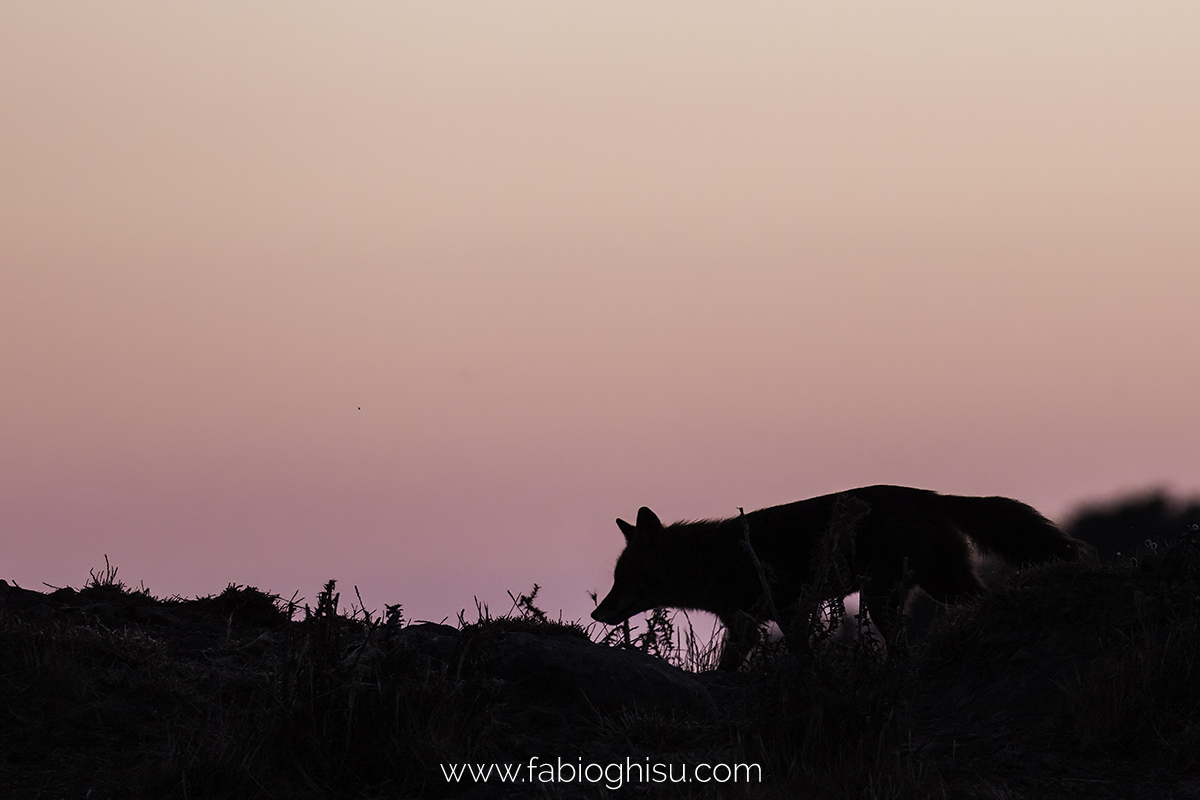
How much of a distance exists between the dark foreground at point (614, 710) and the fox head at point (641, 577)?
14.3ft

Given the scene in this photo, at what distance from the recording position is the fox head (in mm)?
11602

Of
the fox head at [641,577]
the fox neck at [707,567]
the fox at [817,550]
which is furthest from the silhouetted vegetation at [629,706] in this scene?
the fox head at [641,577]

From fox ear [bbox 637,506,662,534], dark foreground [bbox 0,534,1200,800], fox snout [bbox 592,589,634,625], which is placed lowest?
dark foreground [bbox 0,534,1200,800]

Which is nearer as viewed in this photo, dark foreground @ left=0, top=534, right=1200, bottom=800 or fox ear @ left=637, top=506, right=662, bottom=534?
dark foreground @ left=0, top=534, right=1200, bottom=800

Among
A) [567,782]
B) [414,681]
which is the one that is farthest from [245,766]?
[567,782]

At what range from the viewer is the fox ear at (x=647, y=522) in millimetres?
11594

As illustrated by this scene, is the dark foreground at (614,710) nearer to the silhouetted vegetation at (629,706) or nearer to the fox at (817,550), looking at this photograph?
the silhouetted vegetation at (629,706)

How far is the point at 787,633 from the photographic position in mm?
6238

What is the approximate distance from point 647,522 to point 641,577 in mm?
555

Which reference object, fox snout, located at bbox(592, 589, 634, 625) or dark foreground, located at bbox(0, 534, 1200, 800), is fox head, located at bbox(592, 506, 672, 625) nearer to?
fox snout, located at bbox(592, 589, 634, 625)

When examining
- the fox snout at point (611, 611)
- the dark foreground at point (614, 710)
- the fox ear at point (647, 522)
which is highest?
the fox ear at point (647, 522)

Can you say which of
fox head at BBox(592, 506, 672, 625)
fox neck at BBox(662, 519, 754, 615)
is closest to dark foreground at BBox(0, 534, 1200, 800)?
fox neck at BBox(662, 519, 754, 615)

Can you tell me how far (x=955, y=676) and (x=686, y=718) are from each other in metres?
1.80

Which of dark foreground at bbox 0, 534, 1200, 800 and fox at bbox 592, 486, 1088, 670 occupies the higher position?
fox at bbox 592, 486, 1088, 670
